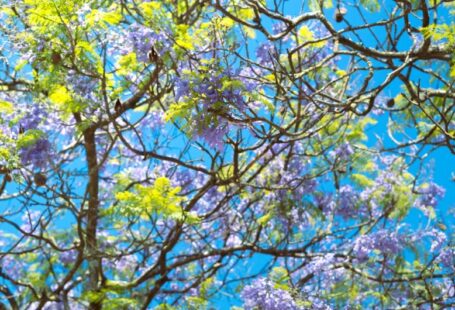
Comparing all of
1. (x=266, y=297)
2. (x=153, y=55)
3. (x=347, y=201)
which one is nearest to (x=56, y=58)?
(x=153, y=55)

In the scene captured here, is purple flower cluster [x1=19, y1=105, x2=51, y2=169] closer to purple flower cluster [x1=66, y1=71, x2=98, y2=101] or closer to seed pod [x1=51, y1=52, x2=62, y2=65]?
purple flower cluster [x1=66, y1=71, x2=98, y2=101]

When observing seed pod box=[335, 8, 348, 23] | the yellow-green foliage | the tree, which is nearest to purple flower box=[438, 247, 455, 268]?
the tree

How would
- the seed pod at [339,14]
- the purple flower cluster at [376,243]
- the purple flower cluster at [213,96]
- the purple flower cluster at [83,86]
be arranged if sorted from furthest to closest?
the purple flower cluster at [376,243] → the seed pod at [339,14] → the purple flower cluster at [83,86] → the purple flower cluster at [213,96]

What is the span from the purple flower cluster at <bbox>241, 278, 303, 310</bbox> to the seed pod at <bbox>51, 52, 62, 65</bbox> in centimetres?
257

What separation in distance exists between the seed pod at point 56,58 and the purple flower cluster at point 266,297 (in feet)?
8.44

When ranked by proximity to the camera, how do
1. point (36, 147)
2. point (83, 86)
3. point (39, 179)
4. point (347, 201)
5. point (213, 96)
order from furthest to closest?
point (347, 201)
point (36, 147)
point (39, 179)
point (83, 86)
point (213, 96)

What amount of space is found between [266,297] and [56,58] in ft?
8.71

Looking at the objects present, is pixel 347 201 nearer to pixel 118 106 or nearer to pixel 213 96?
pixel 118 106

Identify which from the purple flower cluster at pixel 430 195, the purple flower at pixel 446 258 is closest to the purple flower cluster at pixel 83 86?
the purple flower at pixel 446 258

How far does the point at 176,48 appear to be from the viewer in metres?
5.11

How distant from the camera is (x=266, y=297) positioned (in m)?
6.11

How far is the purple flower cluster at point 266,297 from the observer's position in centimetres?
598

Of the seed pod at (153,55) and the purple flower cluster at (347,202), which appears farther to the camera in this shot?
Result: the purple flower cluster at (347,202)

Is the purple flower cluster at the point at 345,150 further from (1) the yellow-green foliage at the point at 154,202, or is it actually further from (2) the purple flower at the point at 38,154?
(2) the purple flower at the point at 38,154
